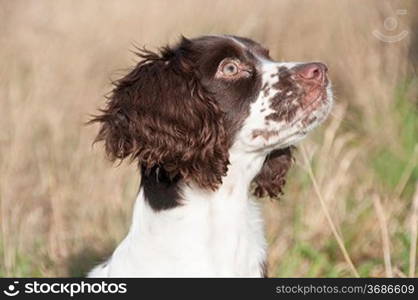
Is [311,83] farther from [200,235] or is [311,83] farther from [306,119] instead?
[200,235]

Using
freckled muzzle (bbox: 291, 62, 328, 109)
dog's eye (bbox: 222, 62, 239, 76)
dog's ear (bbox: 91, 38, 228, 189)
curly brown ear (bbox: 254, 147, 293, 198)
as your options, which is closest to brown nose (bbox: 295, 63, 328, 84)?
freckled muzzle (bbox: 291, 62, 328, 109)

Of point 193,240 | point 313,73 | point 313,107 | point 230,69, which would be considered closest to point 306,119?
point 313,107

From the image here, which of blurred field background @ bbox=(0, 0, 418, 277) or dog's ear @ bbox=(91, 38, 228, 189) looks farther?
blurred field background @ bbox=(0, 0, 418, 277)

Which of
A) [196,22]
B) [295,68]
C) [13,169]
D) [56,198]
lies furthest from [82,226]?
[196,22]

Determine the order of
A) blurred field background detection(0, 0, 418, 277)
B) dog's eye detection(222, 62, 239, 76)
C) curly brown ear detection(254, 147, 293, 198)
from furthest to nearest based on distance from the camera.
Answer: blurred field background detection(0, 0, 418, 277), curly brown ear detection(254, 147, 293, 198), dog's eye detection(222, 62, 239, 76)

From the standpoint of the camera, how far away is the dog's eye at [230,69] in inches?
174

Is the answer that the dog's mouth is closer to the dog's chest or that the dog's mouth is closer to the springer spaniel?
the springer spaniel

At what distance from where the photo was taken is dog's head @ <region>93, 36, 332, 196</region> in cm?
427

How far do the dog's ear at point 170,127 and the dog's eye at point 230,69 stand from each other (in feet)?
0.44

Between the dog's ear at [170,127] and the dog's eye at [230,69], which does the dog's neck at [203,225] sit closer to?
the dog's ear at [170,127]

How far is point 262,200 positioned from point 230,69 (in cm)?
183

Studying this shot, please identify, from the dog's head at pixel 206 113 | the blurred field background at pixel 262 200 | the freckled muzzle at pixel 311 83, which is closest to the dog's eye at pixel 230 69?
the dog's head at pixel 206 113

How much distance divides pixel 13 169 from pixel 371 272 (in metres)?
2.67

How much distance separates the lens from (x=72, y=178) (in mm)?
6828
